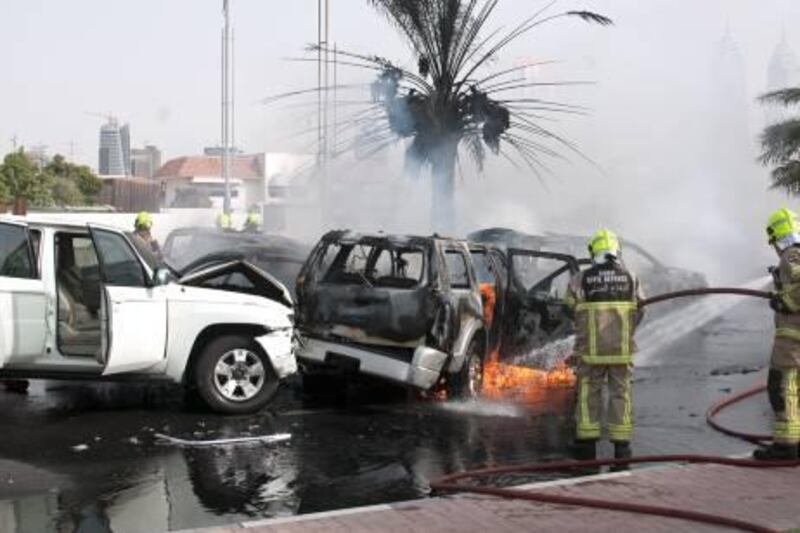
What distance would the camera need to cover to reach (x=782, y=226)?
7.34 meters

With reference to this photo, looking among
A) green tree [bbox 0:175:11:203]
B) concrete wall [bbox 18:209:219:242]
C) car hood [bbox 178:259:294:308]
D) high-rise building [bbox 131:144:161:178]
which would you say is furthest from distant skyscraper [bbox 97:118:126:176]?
car hood [bbox 178:259:294:308]

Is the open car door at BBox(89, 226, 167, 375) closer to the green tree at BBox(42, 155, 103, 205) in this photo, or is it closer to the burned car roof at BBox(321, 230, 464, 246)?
the burned car roof at BBox(321, 230, 464, 246)

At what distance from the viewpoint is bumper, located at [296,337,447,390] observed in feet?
29.7

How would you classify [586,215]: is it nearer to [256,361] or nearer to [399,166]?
[399,166]

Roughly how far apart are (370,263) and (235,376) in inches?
71.4

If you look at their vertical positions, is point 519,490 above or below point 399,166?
below

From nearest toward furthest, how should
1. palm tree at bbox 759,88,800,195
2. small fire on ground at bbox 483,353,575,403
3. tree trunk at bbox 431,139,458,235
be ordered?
small fire on ground at bbox 483,353,575,403, tree trunk at bbox 431,139,458,235, palm tree at bbox 759,88,800,195

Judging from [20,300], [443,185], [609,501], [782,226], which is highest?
[443,185]

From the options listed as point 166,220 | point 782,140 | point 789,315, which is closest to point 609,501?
point 789,315

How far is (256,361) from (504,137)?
27.3ft

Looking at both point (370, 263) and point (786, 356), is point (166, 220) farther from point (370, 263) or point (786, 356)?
point (786, 356)

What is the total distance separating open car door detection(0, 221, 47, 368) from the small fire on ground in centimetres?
453

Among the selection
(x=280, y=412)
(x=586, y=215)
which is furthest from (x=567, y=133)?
(x=280, y=412)

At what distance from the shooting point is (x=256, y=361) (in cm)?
886
